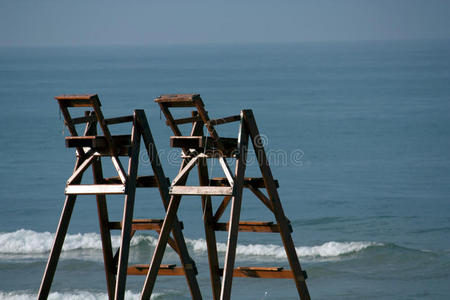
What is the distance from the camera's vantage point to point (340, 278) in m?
22.7

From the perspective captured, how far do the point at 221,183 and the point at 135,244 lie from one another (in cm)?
1439

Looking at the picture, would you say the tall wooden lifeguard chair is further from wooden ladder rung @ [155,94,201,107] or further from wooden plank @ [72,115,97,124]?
wooden plank @ [72,115,97,124]

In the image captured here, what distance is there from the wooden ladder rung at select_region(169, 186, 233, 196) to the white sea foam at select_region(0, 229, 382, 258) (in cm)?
1384

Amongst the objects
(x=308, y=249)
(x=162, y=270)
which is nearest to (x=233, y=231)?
(x=162, y=270)

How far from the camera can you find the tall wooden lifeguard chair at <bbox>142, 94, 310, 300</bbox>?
11938mm

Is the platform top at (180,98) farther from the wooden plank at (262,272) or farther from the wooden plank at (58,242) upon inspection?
the wooden plank at (262,272)

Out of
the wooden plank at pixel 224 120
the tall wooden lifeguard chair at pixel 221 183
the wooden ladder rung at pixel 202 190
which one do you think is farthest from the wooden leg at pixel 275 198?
the wooden ladder rung at pixel 202 190

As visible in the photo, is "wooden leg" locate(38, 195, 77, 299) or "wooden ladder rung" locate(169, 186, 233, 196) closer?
"wooden ladder rung" locate(169, 186, 233, 196)

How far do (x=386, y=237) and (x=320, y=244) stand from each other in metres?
2.37

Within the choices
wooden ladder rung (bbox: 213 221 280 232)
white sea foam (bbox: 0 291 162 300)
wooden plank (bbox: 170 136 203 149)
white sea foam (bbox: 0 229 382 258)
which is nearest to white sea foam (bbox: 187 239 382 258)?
white sea foam (bbox: 0 229 382 258)

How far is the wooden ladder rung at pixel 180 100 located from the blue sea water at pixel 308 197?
8.44 metres

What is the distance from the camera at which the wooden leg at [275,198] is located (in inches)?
487

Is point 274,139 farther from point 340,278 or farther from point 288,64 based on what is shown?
point 288,64

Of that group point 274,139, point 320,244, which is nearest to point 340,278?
point 320,244
